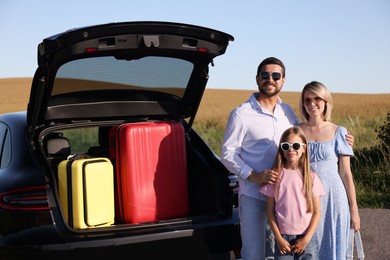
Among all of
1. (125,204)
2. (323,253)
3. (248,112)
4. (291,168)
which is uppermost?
(248,112)

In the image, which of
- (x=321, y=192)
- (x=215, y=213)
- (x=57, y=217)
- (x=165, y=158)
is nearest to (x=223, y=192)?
(x=215, y=213)

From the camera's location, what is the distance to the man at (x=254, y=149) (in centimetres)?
445

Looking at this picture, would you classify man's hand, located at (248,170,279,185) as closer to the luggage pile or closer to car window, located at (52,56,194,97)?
the luggage pile

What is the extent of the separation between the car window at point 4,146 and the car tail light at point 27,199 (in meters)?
0.45

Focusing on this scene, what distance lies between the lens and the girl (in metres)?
4.33

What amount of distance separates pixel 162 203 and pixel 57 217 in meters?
0.95

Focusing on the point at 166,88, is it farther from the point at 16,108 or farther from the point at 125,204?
the point at 16,108

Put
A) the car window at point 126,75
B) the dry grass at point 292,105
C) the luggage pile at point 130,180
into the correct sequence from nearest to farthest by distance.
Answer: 1. the luggage pile at point 130,180
2. the car window at point 126,75
3. the dry grass at point 292,105

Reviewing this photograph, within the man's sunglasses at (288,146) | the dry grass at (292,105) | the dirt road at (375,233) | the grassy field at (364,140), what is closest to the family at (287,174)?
the man's sunglasses at (288,146)

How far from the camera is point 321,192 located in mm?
4383

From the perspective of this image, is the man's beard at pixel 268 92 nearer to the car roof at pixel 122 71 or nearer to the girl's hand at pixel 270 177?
the car roof at pixel 122 71

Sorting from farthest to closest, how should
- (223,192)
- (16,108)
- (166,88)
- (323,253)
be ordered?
(16,108), (166,88), (223,192), (323,253)

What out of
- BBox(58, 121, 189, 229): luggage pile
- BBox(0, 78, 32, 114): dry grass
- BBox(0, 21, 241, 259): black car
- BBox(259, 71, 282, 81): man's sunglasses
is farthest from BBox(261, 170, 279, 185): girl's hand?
BBox(0, 78, 32, 114): dry grass

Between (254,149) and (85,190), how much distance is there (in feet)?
3.99
